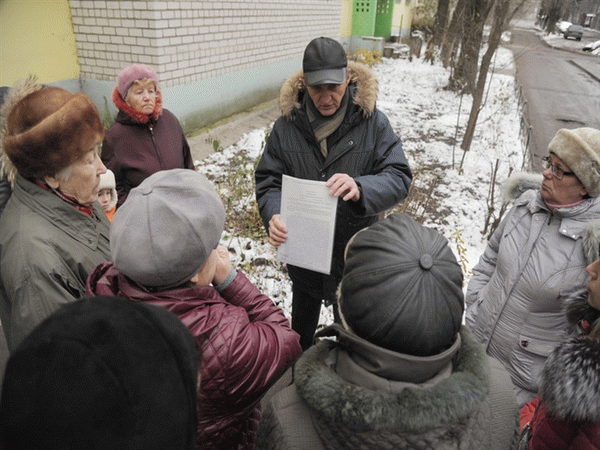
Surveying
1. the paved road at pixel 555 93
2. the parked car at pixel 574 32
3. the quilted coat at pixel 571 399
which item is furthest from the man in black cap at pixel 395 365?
the parked car at pixel 574 32

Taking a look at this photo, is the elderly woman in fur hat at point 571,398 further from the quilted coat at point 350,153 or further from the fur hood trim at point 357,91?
the fur hood trim at point 357,91

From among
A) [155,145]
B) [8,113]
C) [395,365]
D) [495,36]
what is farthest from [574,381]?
[495,36]

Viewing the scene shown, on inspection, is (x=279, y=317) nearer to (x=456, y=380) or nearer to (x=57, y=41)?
(x=456, y=380)

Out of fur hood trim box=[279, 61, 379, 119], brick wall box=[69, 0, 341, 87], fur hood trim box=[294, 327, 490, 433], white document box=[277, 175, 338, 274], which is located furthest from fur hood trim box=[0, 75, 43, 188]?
brick wall box=[69, 0, 341, 87]

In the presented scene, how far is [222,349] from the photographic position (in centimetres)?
108

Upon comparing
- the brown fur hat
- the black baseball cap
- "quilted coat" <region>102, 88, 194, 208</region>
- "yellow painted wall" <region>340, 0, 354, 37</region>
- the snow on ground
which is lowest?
the snow on ground

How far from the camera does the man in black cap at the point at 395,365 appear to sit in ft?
2.69

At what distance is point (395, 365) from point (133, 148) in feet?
8.50

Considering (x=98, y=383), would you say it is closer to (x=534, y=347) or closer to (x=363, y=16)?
(x=534, y=347)

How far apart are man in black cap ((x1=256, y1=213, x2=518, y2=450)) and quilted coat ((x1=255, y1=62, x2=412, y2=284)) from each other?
116 centimetres

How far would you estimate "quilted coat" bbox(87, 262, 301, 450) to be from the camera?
42.8 inches

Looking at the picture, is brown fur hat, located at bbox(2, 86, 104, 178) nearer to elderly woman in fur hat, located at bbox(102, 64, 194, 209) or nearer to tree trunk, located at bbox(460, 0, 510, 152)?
elderly woman in fur hat, located at bbox(102, 64, 194, 209)

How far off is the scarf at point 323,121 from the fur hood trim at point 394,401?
59.7 inches

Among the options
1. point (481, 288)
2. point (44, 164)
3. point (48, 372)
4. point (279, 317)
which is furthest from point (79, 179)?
point (481, 288)
